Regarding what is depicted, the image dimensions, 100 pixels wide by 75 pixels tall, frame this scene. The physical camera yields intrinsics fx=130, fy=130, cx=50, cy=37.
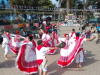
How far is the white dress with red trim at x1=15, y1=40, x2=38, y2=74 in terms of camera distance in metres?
4.35

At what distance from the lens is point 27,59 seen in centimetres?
449

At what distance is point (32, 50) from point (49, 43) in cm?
342

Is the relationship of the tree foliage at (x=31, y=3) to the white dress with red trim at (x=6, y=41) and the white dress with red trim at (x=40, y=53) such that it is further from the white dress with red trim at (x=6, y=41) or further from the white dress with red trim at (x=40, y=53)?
the white dress with red trim at (x=40, y=53)

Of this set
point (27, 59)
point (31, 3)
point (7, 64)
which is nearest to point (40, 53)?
point (27, 59)

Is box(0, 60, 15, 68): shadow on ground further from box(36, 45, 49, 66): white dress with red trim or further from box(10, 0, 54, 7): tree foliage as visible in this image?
box(10, 0, 54, 7): tree foliage

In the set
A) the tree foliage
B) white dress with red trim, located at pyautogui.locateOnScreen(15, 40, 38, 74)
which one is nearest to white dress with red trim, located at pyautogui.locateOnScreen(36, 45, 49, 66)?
white dress with red trim, located at pyautogui.locateOnScreen(15, 40, 38, 74)

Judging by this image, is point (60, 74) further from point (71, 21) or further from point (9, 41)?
point (71, 21)

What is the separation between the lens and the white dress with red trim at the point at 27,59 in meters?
4.35

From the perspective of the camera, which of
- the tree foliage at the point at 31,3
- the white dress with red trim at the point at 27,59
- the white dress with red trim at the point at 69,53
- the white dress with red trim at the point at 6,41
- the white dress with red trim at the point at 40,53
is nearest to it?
the white dress with red trim at the point at 40,53

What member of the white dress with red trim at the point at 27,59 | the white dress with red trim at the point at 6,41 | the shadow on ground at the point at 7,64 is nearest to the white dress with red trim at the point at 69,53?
the white dress with red trim at the point at 27,59

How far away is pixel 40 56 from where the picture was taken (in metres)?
4.31

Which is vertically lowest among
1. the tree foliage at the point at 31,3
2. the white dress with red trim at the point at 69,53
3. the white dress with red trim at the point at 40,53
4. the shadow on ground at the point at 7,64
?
the shadow on ground at the point at 7,64

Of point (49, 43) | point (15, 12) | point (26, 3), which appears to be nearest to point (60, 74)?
point (49, 43)

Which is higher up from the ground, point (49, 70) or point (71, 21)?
point (71, 21)
